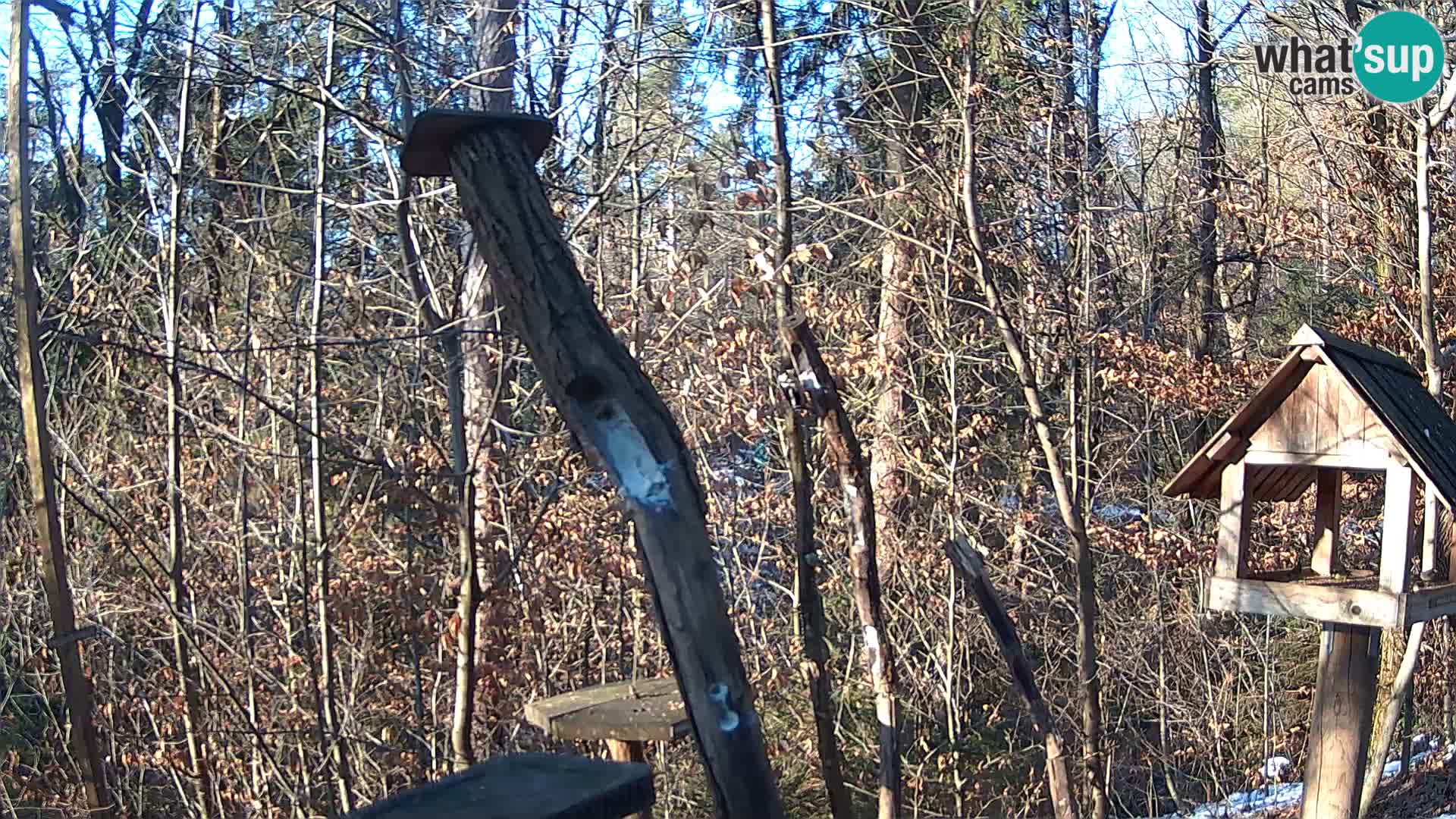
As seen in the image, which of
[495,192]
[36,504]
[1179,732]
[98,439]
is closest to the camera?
[495,192]

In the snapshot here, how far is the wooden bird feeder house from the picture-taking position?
3594mm

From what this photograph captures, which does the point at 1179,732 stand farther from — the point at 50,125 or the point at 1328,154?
the point at 50,125

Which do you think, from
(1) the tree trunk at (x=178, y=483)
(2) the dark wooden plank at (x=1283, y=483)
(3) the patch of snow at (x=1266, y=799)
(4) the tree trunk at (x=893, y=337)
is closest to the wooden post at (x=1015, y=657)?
(2) the dark wooden plank at (x=1283, y=483)

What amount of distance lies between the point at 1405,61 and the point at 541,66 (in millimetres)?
5241

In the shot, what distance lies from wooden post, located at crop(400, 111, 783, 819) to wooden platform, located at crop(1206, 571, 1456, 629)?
1.87m

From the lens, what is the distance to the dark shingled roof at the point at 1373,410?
356cm

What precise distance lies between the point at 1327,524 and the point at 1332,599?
56 centimetres

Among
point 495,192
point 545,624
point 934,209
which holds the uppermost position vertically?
point 934,209

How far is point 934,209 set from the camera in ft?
24.1

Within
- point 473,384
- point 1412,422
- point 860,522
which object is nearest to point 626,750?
point 860,522

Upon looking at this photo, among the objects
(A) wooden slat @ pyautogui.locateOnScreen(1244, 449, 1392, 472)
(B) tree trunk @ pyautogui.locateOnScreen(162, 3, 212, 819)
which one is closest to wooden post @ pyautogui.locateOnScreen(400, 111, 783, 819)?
(A) wooden slat @ pyautogui.locateOnScreen(1244, 449, 1392, 472)

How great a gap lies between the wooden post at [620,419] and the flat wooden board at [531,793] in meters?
0.31

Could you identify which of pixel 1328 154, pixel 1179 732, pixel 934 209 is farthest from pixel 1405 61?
pixel 1179 732

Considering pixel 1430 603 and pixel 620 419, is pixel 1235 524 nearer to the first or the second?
pixel 1430 603
